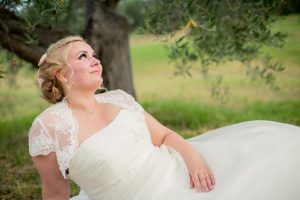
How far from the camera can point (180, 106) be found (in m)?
12.3

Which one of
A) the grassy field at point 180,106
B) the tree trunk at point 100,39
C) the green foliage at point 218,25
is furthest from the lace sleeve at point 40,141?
the tree trunk at point 100,39

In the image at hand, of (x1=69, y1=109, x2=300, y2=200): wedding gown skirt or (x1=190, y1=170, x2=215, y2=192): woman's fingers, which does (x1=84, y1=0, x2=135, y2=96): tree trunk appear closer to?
(x1=69, y1=109, x2=300, y2=200): wedding gown skirt

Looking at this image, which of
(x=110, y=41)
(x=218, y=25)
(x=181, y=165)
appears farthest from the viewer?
(x=110, y=41)

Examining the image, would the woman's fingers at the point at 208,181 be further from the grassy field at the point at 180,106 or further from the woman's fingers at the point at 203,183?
the grassy field at the point at 180,106

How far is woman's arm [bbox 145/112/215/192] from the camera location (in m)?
3.28

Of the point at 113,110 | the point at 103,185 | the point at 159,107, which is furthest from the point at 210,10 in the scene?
the point at 159,107

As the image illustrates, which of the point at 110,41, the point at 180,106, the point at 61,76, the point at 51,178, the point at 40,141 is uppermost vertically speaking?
the point at 61,76

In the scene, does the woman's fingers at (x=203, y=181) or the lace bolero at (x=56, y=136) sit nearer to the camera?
the woman's fingers at (x=203, y=181)

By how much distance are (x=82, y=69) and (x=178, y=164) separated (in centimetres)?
93

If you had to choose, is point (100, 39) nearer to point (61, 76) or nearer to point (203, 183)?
point (61, 76)

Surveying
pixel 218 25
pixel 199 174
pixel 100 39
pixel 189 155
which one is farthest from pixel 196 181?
pixel 100 39

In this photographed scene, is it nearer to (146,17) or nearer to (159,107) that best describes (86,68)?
(146,17)

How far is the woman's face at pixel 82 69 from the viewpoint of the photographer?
11.6 ft

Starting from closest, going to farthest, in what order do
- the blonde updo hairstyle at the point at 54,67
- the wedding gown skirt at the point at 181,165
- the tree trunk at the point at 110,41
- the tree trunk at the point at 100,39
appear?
1. the wedding gown skirt at the point at 181,165
2. the blonde updo hairstyle at the point at 54,67
3. the tree trunk at the point at 100,39
4. the tree trunk at the point at 110,41
